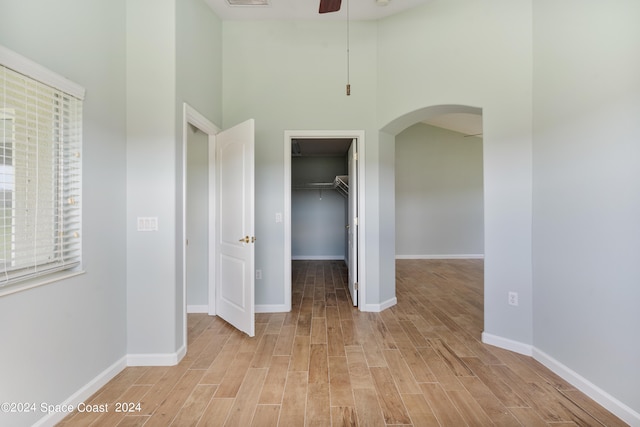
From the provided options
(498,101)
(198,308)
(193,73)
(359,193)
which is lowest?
(198,308)

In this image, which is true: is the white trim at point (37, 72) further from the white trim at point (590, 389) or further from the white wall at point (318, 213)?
the white wall at point (318, 213)

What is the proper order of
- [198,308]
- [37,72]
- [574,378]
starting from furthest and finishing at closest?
[198,308], [574,378], [37,72]

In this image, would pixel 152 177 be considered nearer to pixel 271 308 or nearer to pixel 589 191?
pixel 271 308

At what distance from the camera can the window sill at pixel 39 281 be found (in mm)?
1334

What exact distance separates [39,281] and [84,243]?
330 mm

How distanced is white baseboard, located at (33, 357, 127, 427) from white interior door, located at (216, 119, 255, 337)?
3.21 ft

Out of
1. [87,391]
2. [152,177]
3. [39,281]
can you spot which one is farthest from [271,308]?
[39,281]

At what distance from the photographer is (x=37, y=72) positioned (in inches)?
56.8

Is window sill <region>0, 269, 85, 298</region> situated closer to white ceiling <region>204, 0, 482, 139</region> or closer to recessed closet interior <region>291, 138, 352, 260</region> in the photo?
white ceiling <region>204, 0, 482, 139</region>

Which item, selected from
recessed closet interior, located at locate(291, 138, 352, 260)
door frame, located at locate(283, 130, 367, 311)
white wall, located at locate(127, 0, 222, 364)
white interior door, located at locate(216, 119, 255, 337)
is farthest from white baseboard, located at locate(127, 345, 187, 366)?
recessed closet interior, located at locate(291, 138, 352, 260)

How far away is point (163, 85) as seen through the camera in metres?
2.12

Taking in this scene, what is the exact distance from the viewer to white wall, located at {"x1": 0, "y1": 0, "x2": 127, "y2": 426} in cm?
137

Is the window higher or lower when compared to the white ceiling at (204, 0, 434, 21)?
lower

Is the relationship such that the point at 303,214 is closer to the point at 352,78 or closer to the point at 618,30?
the point at 352,78
